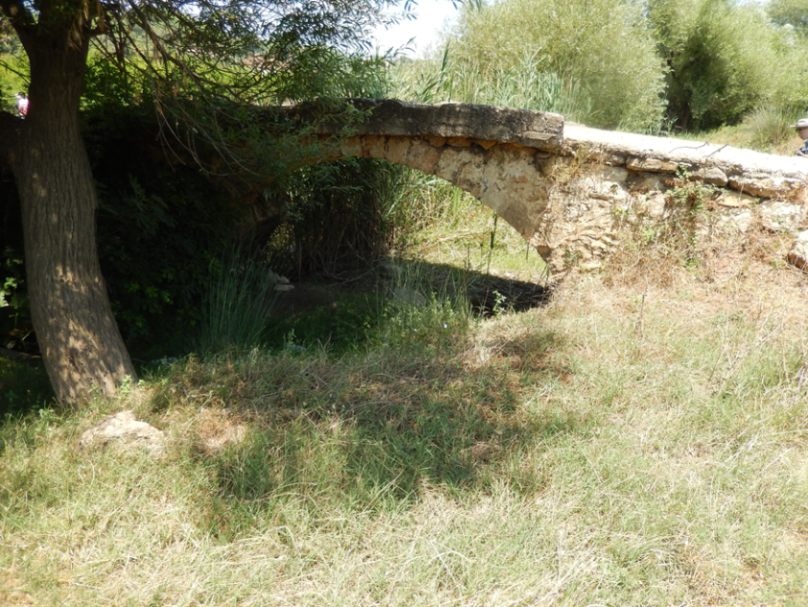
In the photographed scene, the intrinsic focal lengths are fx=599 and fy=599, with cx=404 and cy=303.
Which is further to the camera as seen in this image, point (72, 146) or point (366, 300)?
point (366, 300)

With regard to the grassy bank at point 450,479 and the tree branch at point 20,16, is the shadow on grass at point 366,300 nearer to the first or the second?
the grassy bank at point 450,479

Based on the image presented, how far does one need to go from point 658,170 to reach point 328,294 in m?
3.63

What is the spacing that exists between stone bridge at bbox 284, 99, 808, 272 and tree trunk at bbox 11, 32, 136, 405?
2.05 metres

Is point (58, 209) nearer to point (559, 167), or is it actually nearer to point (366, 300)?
point (366, 300)

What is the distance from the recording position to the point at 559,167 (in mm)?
5430

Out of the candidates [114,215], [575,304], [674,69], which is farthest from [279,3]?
[674,69]

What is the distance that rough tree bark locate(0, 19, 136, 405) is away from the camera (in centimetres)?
370

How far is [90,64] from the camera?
4.84m

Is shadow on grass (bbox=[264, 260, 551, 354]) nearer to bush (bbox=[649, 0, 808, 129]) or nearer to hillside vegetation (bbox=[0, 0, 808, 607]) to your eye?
hillside vegetation (bbox=[0, 0, 808, 607])

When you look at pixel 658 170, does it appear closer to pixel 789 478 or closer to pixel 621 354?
pixel 621 354

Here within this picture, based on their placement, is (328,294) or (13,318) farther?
(328,294)

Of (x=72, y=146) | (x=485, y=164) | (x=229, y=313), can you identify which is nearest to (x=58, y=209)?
(x=72, y=146)

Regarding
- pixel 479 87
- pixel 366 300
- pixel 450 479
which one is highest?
pixel 479 87

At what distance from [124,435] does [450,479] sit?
1847mm
